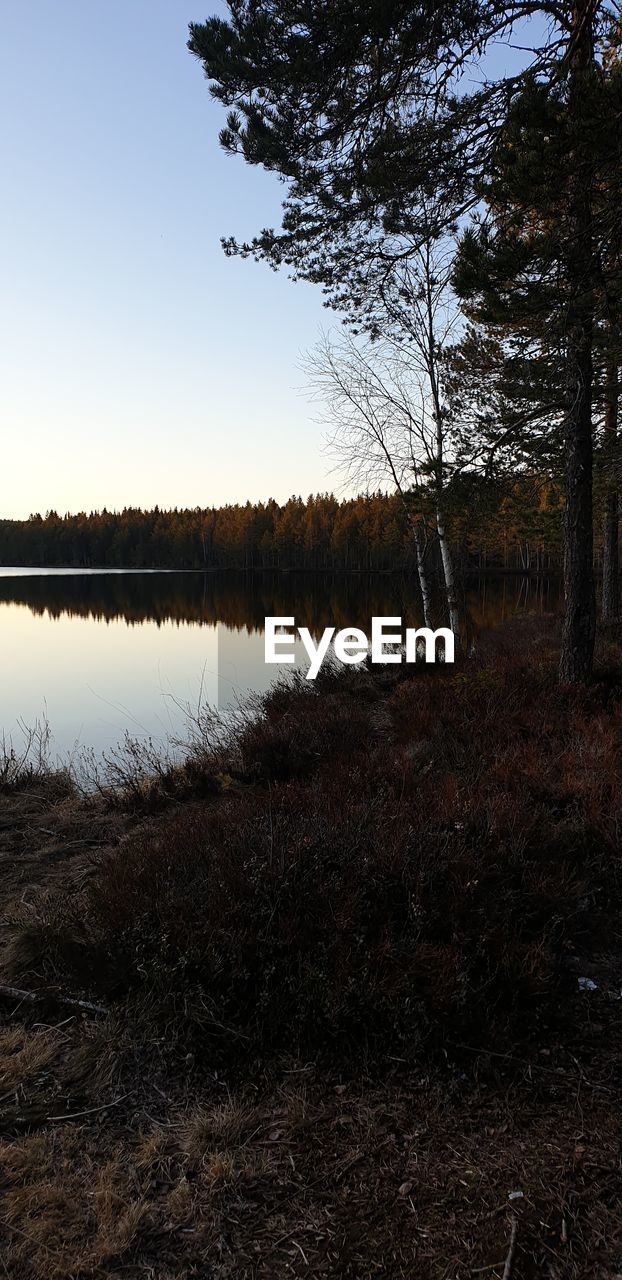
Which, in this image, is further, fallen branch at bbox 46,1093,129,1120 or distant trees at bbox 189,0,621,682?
distant trees at bbox 189,0,621,682

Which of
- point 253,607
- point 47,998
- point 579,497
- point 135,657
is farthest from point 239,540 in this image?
point 47,998

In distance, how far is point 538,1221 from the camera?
2.36 meters

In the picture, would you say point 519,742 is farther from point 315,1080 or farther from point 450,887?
point 315,1080

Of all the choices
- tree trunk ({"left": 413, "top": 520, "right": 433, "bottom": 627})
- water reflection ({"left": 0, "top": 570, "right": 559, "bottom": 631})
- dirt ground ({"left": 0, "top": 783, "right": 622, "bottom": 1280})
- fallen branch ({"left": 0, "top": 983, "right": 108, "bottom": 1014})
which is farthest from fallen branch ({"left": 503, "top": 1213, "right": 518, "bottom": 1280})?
water reflection ({"left": 0, "top": 570, "right": 559, "bottom": 631})

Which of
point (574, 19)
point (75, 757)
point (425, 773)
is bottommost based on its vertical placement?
point (75, 757)

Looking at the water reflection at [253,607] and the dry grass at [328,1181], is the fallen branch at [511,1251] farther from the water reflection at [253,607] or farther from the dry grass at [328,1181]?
the water reflection at [253,607]

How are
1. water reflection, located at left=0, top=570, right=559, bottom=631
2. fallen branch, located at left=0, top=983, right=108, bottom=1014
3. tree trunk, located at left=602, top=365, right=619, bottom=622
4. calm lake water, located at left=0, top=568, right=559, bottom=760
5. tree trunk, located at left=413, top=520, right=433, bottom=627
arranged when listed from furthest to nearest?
water reflection, located at left=0, top=570, right=559, bottom=631 → tree trunk, located at left=413, top=520, right=433, bottom=627 → tree trunk, located at left=602, top=365, right=619, bottom=622 → calm lake water, located at left=0, top=568, right=559, bottom=760 → fallen branch, located at left=0, top=983, right=108, bottom=1014

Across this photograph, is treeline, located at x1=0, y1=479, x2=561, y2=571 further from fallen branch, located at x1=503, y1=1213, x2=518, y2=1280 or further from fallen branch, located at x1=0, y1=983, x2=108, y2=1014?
fallen branch, located at x1=503, y1=1213, x2=518, y2=1280

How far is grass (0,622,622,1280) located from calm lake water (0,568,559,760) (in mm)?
8314

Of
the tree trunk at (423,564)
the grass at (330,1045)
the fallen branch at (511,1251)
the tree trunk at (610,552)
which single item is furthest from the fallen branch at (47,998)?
the tree trunk at (610,552)

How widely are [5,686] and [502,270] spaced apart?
17.4 m

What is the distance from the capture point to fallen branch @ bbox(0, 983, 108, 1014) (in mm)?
3593

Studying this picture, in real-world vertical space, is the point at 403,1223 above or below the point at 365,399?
below

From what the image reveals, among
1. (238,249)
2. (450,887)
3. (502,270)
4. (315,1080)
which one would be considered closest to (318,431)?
(238,249)
